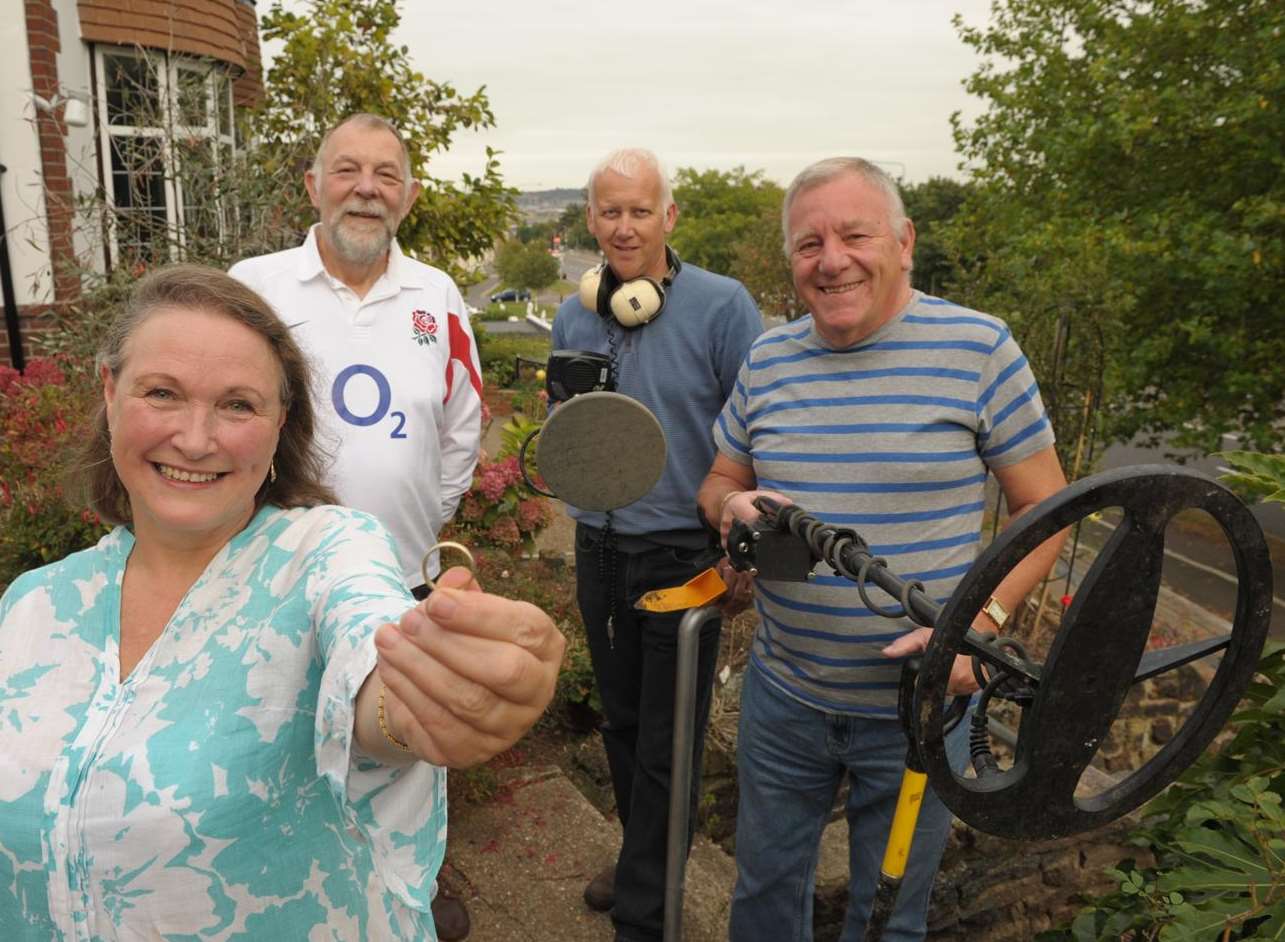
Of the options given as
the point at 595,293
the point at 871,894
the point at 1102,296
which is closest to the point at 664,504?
the point at 595,293

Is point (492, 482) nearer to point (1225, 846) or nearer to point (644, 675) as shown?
point (644, 675)

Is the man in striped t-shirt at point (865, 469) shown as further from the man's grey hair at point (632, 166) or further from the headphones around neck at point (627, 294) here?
the man's grey hair at point (632, 166)

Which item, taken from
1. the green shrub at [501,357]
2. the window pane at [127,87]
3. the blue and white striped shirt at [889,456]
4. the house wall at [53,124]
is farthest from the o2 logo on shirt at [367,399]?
the green shrub at [501,357]

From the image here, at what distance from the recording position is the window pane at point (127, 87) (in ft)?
27.4

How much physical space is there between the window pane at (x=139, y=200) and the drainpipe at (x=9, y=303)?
2.73ft

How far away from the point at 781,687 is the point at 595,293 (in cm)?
138

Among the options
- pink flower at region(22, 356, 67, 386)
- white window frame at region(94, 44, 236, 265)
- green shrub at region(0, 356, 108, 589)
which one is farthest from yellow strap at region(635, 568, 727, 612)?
white window frame at region(94, 44, 236, 265)

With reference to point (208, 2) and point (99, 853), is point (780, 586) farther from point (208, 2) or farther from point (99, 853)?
point (208, 2)

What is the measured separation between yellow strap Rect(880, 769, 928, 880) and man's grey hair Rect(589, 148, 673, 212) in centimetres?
193

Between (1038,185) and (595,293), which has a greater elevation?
(1038,185)

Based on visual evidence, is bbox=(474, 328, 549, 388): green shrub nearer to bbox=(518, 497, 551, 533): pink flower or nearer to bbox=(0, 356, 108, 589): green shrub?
bbox=(518, 497, 551, 533): pink flower

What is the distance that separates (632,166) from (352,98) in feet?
24.2

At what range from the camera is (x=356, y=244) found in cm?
281

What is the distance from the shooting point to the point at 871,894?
7.74 ft
